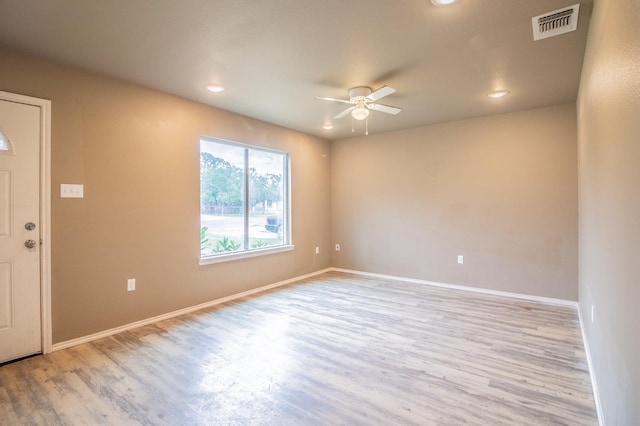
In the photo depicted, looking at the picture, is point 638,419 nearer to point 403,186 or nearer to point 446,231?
point 446,231

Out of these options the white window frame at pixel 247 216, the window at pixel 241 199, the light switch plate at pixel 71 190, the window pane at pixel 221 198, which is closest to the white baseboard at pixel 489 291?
the white window frame at pixel 247 216

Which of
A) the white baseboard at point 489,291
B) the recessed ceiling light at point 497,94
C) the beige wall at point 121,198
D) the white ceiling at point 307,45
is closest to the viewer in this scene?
the white ceiling at point 307,45

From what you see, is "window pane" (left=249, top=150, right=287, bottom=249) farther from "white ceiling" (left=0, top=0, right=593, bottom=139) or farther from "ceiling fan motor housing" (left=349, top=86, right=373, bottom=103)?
"ceiling fan motor housing" (left=349, top=86, right=373, bottom=103)

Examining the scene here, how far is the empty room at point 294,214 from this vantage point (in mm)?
1991

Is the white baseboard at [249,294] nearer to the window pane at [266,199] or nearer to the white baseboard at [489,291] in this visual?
the white baseboard at [489,291]

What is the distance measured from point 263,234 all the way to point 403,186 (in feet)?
7.80

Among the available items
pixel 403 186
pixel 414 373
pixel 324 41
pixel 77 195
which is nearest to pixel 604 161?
pixel 414 373

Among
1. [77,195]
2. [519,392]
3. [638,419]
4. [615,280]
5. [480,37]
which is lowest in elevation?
[519,392]

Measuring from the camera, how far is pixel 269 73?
309 cm

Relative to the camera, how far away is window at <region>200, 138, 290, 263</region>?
165 inches

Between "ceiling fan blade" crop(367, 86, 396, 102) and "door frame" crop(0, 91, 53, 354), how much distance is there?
2.88 m

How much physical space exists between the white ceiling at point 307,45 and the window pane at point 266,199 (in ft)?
4.20

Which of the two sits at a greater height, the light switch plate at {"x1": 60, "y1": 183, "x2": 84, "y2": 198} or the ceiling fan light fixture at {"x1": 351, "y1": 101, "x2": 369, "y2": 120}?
the ceiling fan light fixture at {"x1": 351, "y1": 101, "x2": 369, "y2": 120}

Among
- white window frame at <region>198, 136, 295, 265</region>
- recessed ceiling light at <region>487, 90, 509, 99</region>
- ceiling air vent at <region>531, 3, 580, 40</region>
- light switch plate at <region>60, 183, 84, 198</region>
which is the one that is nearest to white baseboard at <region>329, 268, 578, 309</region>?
white window frame at <region>198, 136, 295, 265</region>
